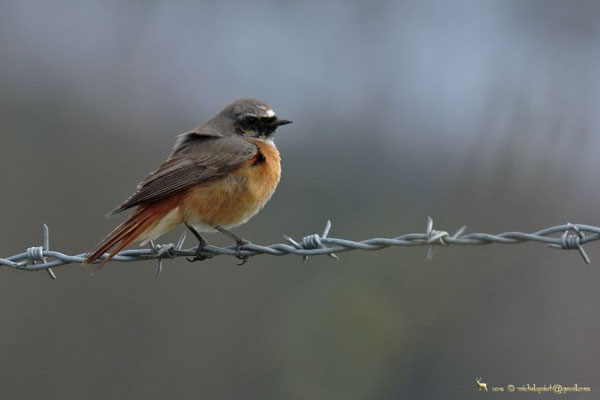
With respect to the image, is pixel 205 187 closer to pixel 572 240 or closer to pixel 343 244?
pixel 343 244

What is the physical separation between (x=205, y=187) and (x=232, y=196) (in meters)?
0.19

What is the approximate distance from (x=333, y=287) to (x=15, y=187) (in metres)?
7.52

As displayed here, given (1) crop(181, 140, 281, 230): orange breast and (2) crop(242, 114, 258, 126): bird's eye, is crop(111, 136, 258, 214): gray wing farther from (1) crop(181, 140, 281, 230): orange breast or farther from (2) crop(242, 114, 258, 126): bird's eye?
(2) crop(242, 114, 258, 126): bird's eye

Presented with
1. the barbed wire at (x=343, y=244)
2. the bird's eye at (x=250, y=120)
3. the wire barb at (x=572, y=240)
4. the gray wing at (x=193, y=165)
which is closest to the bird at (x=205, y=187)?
the gray wing at (x=193, y=165)

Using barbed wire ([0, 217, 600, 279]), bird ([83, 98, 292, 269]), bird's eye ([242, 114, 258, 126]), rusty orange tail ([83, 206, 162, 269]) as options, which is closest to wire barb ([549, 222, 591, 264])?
barbed wire ([0, 217, 600, 279])

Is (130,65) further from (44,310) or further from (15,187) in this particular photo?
(44,310)

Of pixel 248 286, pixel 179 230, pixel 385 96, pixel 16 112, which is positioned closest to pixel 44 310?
pixel 179 230

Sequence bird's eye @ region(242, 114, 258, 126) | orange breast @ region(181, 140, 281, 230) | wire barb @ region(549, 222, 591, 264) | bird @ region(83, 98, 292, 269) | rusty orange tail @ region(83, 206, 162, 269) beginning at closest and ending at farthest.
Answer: wire barb @ region(549, 222, 591, 264) < rusty orange tail @ region(83, 206, 162, 269) < bird @ region(83, 98, 292, 269) < orange breast @ region(181, 140, 281, 230) < bird's eye @ region(242, 114, 258, 126)

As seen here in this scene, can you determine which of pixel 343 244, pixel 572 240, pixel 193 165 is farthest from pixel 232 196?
pixel 572 240

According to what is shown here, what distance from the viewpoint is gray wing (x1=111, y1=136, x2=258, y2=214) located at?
6297 millimetres

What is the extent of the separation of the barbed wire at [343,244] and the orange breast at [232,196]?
0.67m

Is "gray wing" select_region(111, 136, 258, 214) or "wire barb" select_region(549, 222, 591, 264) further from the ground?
"gray wing" select_region(111, 136, 258, 214)

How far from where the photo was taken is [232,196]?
6602mm

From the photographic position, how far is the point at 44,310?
1872 centimetres
